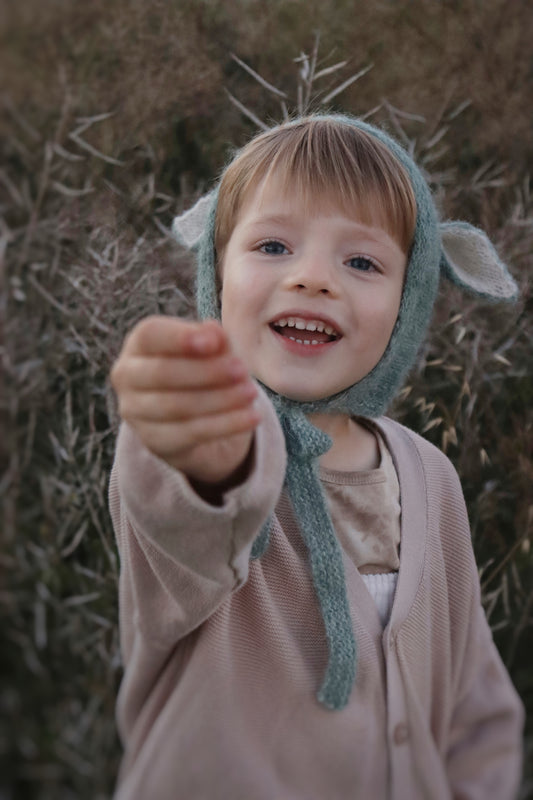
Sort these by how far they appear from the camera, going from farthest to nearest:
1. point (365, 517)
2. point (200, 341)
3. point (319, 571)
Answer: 1. point (365, 517)
2. point (319, 571)
3. point (200, 341)

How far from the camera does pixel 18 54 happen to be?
1410mm

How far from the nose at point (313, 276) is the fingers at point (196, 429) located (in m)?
0.29

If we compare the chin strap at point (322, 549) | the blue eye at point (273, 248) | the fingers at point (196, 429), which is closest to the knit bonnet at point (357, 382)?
the chin strap at point (322, 549)

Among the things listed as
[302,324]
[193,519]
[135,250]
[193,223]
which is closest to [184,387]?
[193,519]

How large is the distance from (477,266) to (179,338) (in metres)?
0.68

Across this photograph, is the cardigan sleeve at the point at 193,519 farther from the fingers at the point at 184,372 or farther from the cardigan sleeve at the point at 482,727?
the cardigan sleeve at the point at 482,727

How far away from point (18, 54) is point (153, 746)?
1195 millimetres

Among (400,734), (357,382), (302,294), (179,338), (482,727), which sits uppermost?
(179,338)

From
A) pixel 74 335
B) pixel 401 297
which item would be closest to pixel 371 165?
pixel 401 297

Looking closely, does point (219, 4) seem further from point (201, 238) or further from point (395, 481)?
point (395, 481)

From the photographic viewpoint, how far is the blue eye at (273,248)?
Result: 34.1 inches

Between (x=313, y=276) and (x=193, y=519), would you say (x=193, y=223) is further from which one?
(x=193, y=519)

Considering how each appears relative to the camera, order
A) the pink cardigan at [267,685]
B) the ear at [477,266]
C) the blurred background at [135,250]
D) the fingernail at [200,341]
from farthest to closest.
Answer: the blurred background at [135,250], the ear at [477,266], the pink cardigan at [267,685], the fingernail at [200,341]

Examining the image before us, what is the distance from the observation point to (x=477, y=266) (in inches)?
42.8
